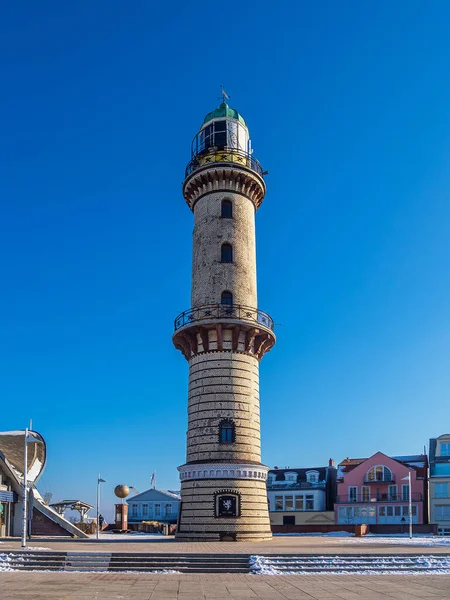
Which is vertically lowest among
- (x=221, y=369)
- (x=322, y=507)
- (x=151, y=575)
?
(x=322, y=507)

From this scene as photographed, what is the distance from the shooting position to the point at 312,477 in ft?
216

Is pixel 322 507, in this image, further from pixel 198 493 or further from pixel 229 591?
pixel 229 591

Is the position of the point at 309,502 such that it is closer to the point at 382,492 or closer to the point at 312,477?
the point at 312,477

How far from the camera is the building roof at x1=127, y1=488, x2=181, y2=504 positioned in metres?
68.5

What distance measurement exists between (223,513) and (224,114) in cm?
2265

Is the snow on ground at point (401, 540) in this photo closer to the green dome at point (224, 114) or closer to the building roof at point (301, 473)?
the building roof at point (301, 473)

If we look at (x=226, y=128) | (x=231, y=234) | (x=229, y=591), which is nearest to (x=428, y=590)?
(x=229, y=591)

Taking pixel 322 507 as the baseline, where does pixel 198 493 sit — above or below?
above

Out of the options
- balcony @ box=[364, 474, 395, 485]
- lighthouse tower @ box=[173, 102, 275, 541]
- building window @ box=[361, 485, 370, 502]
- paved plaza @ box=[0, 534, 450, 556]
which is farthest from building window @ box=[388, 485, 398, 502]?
paved plaza @ box=[0, 534, 450, 556]

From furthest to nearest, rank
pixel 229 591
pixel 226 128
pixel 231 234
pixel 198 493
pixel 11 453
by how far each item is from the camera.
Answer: pixel 11 453
pixel 226 128
pixel 231 234
pixel 198 493
pixel 229 591

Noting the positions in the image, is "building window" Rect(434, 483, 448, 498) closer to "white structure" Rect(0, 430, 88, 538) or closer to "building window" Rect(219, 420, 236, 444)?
"building window" Rect(219, 420, 236, 444)

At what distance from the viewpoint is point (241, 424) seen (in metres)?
33.5

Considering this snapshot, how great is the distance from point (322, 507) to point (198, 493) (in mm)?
34644

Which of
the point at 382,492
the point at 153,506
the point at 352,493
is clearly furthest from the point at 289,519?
the point at 153,506
